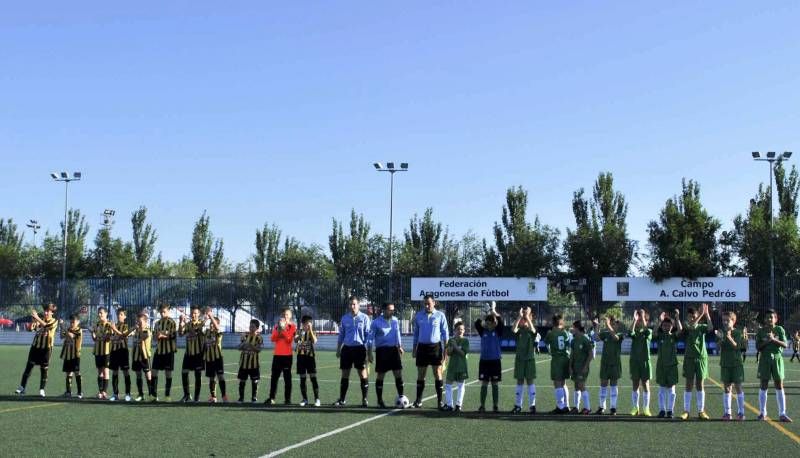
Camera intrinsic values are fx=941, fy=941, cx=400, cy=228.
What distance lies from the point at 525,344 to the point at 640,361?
2.12 metres

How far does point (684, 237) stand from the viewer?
5841 cm

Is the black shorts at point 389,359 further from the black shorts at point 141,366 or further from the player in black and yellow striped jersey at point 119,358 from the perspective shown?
the player in black and yellow striped jersey at point 119,358

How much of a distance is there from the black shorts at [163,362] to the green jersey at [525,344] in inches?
283

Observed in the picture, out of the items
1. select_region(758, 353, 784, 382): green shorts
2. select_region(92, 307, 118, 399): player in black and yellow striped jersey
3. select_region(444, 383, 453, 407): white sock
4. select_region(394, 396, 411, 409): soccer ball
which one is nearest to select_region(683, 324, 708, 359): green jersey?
select_region(758, 353, 784, 382): green shorts

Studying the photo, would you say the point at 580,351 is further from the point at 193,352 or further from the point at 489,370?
the point at 193,352

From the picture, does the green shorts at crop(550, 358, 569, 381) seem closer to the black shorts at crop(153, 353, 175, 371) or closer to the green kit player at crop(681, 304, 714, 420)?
the green kit player at crop(681, 304, 714, 420)

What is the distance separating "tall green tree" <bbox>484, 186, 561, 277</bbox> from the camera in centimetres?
6281

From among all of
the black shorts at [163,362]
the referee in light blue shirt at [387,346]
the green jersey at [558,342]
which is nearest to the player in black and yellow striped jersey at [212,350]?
the black shorts at [163,362]

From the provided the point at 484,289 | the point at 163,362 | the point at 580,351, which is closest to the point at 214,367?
the point at 163,362

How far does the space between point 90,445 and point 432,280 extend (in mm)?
43107

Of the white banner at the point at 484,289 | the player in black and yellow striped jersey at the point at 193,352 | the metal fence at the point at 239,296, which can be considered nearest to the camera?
the player in black and yellow striped jersey at the point at 193,352

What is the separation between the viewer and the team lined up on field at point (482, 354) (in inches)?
647

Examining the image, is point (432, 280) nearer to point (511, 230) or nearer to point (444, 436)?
point (511, 230)

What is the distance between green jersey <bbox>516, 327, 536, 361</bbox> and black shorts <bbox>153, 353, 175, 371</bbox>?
7178 mm
